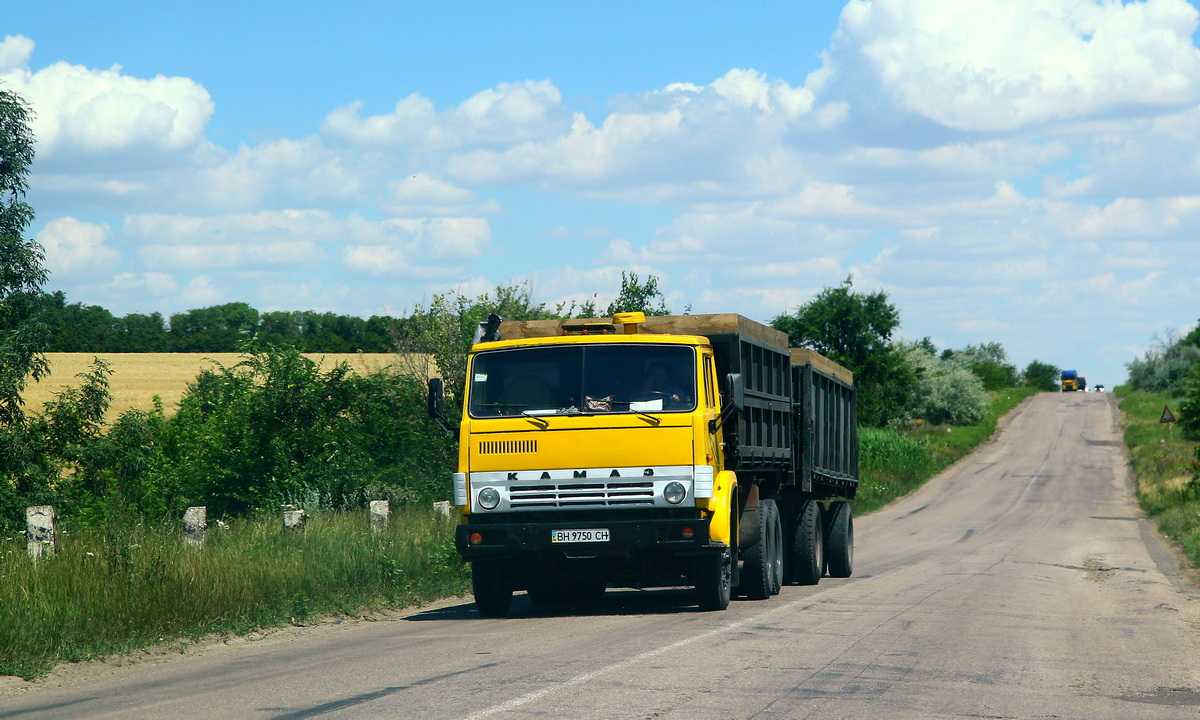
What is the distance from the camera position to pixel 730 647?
32.4 feet

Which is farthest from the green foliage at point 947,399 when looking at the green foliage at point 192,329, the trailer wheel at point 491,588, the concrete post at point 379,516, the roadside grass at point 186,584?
the trailer wheel at point 491,588

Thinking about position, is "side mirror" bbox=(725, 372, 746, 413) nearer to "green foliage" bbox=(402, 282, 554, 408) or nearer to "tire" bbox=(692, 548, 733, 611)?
"tire" bbox=(692, 548, 733, 611)

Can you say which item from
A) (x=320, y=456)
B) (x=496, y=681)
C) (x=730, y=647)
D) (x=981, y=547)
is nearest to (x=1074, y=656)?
(x=730, y=647)

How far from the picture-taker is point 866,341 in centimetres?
7544

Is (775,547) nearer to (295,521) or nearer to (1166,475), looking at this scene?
(295,521)

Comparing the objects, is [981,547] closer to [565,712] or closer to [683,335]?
[683,335]

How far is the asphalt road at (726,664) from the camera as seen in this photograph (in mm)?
7414

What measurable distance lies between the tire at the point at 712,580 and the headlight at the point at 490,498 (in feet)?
7.20

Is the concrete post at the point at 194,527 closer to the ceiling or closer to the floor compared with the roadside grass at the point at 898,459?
closer to the ceiling

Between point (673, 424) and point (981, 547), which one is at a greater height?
point (673, 424)

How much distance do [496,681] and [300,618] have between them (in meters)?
4.79

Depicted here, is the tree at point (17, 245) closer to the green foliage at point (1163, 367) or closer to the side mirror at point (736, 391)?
the side mirror at point (736, 391)

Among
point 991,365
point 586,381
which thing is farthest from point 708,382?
point 991,365

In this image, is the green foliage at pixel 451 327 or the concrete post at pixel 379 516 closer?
the concrete post at pixel 379 516
